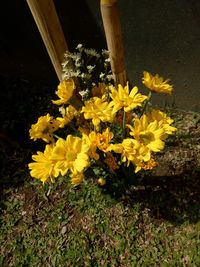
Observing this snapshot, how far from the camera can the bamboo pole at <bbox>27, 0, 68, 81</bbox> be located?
2.00m

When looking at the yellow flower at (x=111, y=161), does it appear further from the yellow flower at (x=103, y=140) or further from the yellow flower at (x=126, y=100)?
the yellow flower at (x=126, y=100)

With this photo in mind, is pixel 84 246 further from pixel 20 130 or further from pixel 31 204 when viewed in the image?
pixel 20 130

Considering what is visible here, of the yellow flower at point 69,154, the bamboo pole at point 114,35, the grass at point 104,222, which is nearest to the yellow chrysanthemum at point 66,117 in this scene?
the yellow flower at point 69,154

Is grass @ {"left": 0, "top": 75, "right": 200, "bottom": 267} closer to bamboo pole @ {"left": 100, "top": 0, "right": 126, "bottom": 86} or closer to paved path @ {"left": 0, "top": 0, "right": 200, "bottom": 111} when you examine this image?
paved path @ {"left": 0, "top": 0, "right": 200, "bottom": 111}

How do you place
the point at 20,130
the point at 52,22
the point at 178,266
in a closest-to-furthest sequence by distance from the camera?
the point at 52,22 → the point at 178,266 → the point at 20,130

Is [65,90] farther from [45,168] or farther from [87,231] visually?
[87,231]

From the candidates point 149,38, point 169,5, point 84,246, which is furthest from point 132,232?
point 169,5

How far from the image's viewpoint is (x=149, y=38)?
2406 millimetres

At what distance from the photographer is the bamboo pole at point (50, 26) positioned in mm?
1998

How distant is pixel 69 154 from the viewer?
1894 mm

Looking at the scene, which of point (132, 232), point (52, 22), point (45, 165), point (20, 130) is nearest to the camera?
point (45, 165)

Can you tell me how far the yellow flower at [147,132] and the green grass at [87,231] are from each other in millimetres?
682

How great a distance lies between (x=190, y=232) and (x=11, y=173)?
133 cm

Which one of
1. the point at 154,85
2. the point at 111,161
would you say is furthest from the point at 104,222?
the point at 154,85
